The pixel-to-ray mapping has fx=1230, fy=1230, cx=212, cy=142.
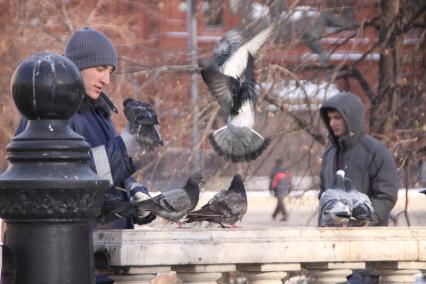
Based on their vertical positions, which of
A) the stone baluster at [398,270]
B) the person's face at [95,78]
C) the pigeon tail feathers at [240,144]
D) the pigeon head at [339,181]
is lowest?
the stone baluster at [398,270]

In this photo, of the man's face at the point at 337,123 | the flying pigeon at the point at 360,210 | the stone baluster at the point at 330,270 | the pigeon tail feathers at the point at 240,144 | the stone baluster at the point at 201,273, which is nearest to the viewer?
the stone baluster at the point at 201,273

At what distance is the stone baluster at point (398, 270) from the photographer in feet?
19.7

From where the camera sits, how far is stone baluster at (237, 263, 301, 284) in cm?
568

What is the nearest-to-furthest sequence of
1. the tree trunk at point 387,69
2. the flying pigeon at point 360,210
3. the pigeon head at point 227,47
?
the flying pigeon at point 360,210, the pigeon head at point 227,47, the tree trunk at point 387,69

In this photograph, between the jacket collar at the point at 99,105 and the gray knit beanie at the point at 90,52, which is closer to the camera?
the jacket collar at the point at 99,105

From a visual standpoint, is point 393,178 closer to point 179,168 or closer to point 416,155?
point 416,155

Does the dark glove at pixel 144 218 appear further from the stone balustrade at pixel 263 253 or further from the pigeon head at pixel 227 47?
the pigeon head at pixel 227 47

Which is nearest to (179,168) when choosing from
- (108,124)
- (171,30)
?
(108,124)

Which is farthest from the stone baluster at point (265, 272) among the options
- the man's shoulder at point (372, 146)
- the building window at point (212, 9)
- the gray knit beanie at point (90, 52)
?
the building window at point (212, 9)

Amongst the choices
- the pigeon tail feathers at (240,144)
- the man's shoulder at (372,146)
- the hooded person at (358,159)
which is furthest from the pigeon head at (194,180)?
the man's shoulder at (372,146)

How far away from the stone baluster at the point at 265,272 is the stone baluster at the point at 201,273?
12 centimetres

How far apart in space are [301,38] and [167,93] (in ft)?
7.21

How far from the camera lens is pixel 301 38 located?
1387 cm

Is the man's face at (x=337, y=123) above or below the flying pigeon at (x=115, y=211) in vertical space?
above
